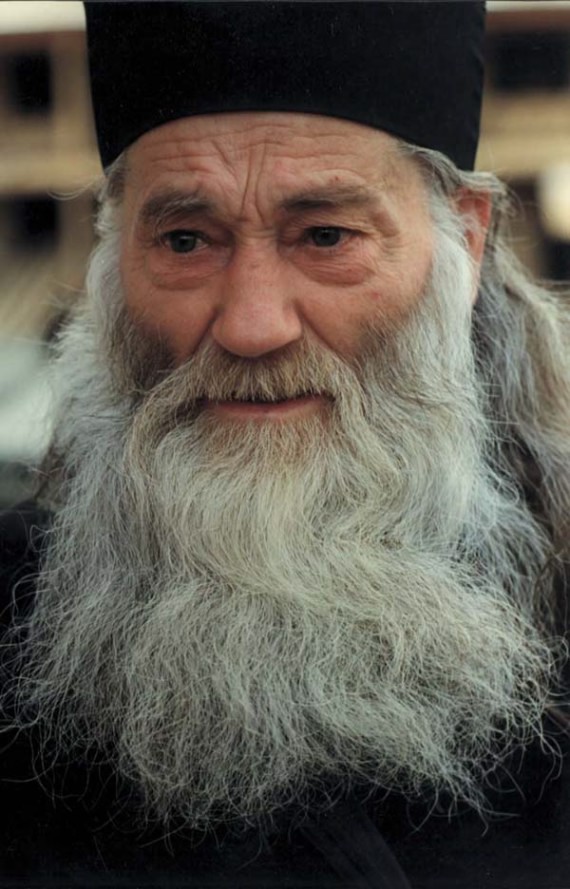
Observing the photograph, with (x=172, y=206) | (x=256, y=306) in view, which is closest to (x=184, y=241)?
(x=172, y=206)

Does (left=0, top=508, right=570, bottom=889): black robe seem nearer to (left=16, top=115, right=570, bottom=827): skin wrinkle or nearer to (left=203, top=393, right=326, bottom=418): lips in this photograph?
(left=16, top=115, right=570, bottom=827): skin wrinkle

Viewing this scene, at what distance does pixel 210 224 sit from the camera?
1822mm

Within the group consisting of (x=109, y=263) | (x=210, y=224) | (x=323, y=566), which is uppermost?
(x=210, y=224)

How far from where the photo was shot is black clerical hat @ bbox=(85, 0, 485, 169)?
175 cm

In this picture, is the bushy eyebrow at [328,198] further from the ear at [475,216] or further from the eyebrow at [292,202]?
the ear at [475,216]

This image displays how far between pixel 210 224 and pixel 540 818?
1.04 metres

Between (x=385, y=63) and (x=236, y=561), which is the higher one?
(x=385, y=63)

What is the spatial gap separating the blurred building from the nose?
0.40 meters

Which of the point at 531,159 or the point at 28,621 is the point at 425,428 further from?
the point at 28,621

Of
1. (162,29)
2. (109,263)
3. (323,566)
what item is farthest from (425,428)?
(162,29)

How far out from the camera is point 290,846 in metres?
1.78

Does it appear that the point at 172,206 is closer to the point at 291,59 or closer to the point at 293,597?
the point at 291,59

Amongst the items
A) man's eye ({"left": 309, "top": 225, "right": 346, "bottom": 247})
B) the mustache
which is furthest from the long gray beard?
man's eye ({"left": 309, "top": 225, "right": 346, "bottom": 247})

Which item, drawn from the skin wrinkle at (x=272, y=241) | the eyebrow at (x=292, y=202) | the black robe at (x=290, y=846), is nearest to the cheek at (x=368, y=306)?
the skin wrinkle at (x=272, y=241)
